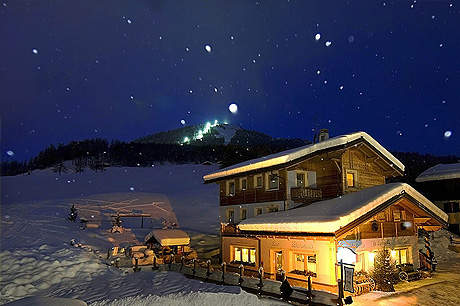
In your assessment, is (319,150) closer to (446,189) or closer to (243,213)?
(243,213)

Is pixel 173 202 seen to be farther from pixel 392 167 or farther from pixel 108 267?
pixel 392 167

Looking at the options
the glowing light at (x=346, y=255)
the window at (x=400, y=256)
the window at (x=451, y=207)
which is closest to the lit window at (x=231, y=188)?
the glowing light at (x=346, y=255)

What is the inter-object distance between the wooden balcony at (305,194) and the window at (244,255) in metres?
4.35

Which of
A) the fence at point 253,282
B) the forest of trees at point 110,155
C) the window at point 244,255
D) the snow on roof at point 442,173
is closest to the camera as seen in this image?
the fence at point 253,282

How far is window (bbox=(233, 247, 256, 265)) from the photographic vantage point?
72.8 ft

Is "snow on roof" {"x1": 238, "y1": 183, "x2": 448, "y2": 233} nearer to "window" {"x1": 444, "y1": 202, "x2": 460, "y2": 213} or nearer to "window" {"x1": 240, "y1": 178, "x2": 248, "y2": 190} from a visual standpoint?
"window" {"x1": 240, "y1": 178, "x2": 248, "y2": 190}

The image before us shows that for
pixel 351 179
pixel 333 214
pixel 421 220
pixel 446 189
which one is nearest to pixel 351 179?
pixel 351 179

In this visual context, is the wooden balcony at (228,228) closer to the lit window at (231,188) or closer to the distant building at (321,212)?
the distant building at (321,212)

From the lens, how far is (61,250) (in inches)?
946

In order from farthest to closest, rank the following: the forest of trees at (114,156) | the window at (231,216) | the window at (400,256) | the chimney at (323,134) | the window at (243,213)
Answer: the forest of trees at (114,156) → the window at (231,216) → the window at (243,213) → the chimney at (323,134) → the window at (400,256)

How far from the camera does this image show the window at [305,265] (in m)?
17.5

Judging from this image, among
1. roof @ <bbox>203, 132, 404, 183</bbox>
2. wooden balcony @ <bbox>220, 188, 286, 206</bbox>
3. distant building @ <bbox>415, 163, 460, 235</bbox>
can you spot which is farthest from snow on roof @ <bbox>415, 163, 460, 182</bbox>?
wooden balcony @ <bbox>220, 188, 286, 206</bbox>

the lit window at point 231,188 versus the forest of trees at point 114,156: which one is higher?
the forest of trees at point 114,156

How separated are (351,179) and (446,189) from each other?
23421 millimetres
